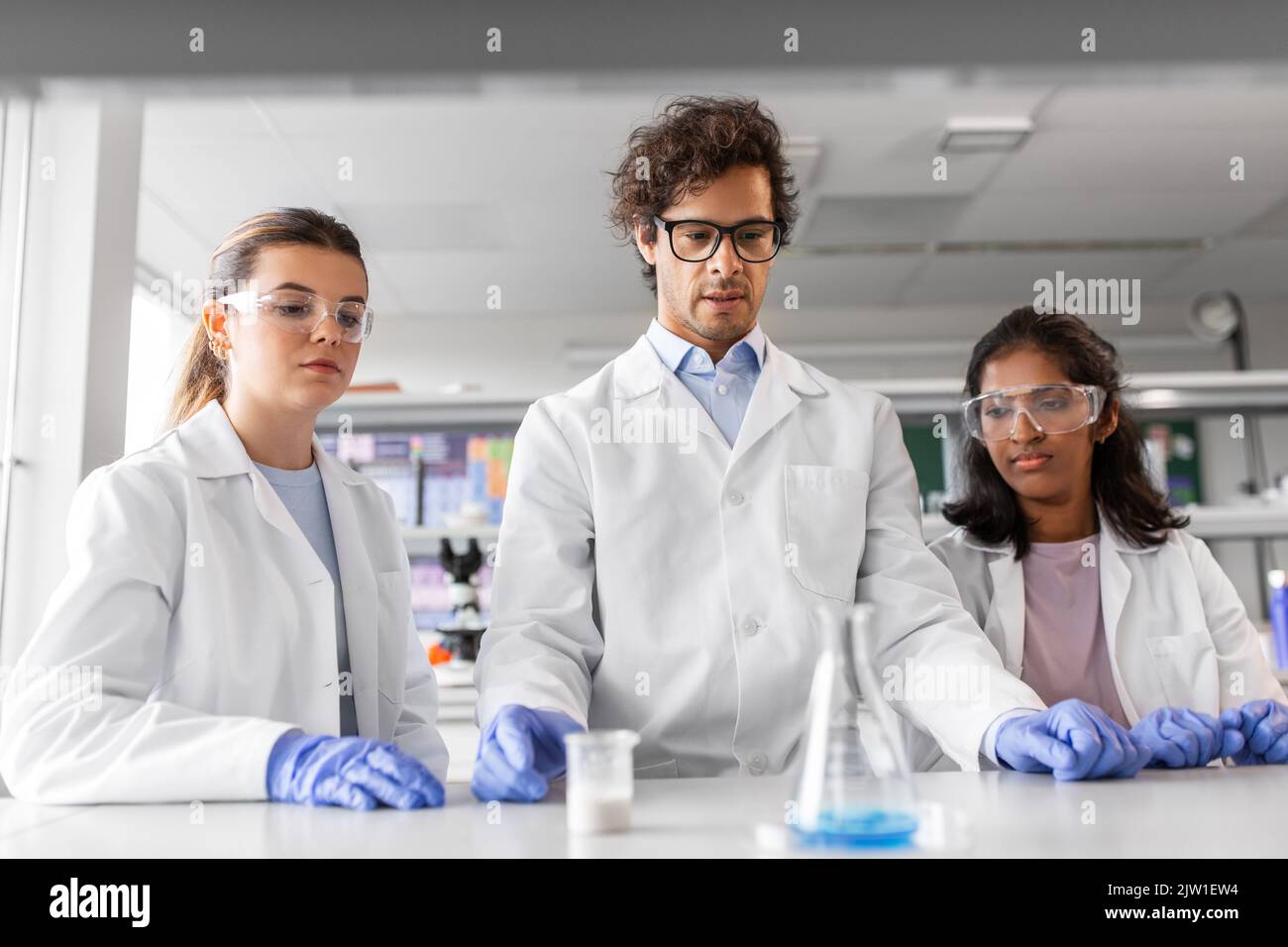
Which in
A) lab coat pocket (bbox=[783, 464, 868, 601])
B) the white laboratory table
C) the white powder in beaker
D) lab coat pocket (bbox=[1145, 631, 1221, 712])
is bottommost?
the white laboratory table

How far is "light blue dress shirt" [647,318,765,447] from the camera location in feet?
6.16

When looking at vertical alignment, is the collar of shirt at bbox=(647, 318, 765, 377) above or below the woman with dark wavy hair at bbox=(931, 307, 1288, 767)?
above

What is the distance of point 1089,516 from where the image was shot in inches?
84.1

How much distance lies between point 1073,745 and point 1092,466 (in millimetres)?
989

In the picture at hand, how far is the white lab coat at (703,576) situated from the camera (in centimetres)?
165

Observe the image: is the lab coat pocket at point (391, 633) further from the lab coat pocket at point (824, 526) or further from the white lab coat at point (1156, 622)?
the white lab coat at point (1156, 622)

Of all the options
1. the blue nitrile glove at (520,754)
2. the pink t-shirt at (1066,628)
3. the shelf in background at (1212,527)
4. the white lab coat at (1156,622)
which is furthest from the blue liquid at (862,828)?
the shelf in background at (1212,527)

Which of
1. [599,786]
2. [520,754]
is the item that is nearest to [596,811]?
[599,786]

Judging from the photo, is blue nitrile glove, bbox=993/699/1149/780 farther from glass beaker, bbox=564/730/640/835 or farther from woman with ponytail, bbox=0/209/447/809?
woman with ponytail, bbox=0/209/447/809

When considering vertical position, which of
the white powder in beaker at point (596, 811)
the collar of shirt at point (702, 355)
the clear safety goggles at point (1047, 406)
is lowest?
the white powder in beaker at point (596, 811)

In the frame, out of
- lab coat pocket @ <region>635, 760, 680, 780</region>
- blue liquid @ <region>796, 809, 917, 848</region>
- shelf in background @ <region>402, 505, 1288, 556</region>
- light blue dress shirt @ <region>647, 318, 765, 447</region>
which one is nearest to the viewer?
blue liquid @ <region>796, 809, 917, 848</region>

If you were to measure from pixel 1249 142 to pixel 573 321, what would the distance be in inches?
143

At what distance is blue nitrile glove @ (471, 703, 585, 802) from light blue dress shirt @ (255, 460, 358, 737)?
40 cm

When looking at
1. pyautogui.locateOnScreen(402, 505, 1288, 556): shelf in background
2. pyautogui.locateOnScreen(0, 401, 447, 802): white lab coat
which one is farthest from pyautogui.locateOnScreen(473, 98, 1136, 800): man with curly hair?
pyautogui.locateOnScreen(402, 505, 1288, 556): shelf in background
